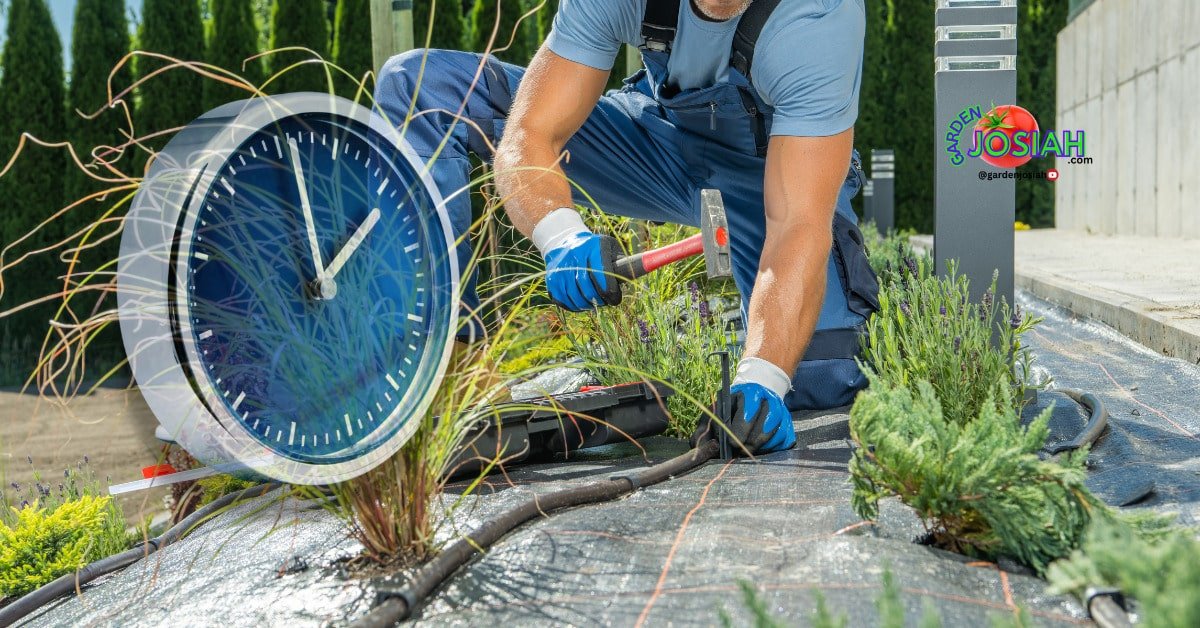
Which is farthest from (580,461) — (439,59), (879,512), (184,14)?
(184,14)

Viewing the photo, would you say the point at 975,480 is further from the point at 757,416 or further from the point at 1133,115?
the point at 1133,115

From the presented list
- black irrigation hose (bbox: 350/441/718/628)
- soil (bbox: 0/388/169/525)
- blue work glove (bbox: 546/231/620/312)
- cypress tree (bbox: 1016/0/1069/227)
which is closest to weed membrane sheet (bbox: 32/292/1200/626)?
black irrigation hose (bbox: 350/441/718/628)

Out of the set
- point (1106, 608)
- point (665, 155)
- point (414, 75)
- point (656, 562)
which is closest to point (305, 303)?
point (656, 562)

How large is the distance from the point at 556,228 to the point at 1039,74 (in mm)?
13586

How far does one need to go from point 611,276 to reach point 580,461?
46 centimetres

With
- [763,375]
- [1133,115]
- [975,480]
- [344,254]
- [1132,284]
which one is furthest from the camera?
[1133,115]

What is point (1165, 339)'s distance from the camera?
3.72 m

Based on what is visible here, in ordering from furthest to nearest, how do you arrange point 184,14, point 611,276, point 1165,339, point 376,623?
point 184,14 < point 1165,339 < point 611,276 < point 376,623

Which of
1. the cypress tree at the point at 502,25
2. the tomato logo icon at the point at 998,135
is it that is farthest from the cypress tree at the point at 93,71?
the tomato logo icon at the point at 998,135

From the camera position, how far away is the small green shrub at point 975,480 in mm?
1544

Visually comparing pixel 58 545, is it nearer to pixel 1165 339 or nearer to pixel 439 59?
pixel 439 59

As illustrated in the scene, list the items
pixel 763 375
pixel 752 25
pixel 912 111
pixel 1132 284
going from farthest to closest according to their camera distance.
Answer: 1. pixel 912 111
2. pixel 1132 284
3. pixel 752 25
4. pixel 763 375

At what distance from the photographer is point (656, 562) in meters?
1.60
